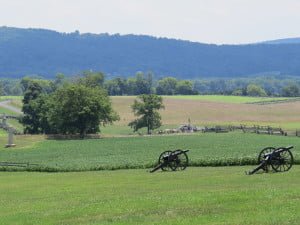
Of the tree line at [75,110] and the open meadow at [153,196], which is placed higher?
the tree line at [75,110]

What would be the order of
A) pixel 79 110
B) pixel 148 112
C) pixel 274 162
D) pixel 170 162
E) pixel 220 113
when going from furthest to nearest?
pixel 220 113 → pixel 148 112 → pixel 79 110 → pixel 170 162 → pixel 274 162

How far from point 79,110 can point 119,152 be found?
101 ft

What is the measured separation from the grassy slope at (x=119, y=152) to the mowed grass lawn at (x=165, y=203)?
15.2 m

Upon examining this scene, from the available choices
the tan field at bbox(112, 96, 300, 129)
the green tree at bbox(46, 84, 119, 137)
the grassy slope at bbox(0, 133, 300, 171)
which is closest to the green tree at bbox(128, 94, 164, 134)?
the tan field at bbox(112, 96, 300, 129)

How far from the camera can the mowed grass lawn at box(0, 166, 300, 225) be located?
60.4 ft

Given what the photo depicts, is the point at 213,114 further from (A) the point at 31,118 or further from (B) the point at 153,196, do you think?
(B) the point at 153,196

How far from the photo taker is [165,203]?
21359 millimetres

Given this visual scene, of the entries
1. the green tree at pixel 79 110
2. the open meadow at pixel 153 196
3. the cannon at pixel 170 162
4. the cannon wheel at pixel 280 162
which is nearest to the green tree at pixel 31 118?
the green tree at pixel 79 110

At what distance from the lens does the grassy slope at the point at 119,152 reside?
49438mm

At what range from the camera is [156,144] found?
247 ft

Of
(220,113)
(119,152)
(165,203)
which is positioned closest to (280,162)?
(165,203)

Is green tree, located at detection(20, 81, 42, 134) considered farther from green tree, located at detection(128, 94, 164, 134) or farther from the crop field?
green tree, located at detection(128, 94, 164, 134)

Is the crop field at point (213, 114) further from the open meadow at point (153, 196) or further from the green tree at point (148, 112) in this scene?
the open meadow at point (153, 196)

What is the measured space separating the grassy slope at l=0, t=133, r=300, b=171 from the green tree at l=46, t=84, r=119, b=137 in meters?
8.35
